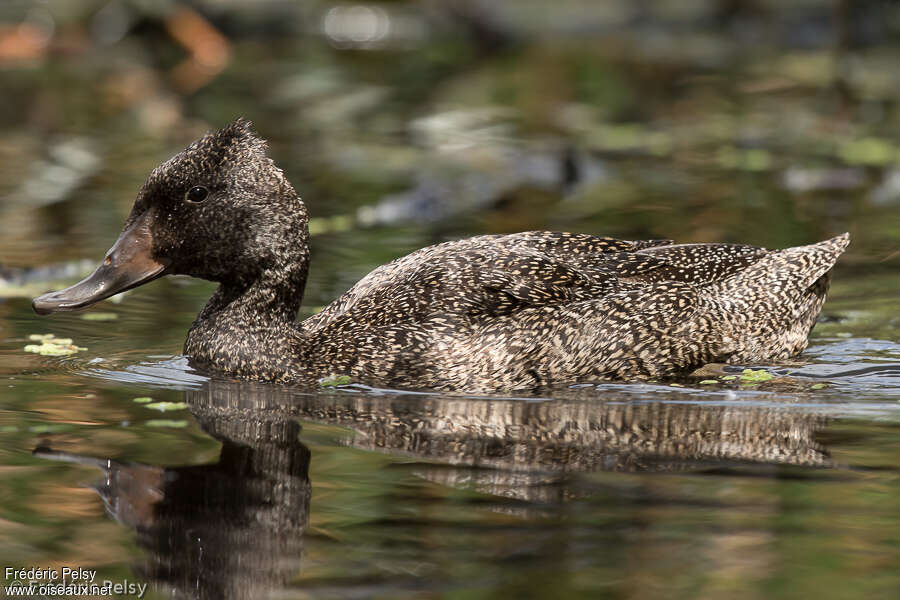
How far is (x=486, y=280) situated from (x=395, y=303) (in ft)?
1.82

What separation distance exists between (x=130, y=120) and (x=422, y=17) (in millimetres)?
9979

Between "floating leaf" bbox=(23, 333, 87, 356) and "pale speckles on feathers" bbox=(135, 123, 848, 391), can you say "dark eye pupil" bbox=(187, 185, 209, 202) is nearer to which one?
"pale speckles on feathers" bbox=(135, 123, 848, 391)

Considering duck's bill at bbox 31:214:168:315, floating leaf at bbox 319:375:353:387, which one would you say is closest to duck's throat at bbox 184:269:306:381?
floating leaf at bbox 319:375:353:387

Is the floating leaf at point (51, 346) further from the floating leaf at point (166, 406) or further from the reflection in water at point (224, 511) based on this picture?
the reflection in water at point (224, 511)

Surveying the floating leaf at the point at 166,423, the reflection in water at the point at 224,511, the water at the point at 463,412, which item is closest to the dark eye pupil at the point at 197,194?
the water at the point at 463,412

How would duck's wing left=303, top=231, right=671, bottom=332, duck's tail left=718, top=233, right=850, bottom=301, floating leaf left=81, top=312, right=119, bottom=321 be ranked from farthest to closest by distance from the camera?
floating leaf left=81, top=312, right=119, bottom=321, duck's tail left=718, top=233, right=850, bottom=301, duck's wing left=303, top=231, right=671, bottom=332

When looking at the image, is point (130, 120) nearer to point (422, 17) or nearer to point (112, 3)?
point (112, 3)

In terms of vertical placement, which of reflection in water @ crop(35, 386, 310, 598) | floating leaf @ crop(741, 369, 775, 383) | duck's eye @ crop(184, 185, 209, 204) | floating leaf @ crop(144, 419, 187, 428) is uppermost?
duck's eye @ crop(184, 185, 209, 204)

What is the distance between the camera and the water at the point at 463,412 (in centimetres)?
539

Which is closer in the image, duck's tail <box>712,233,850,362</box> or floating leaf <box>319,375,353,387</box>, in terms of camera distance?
floating leaf <box>319,375,353,387</box>

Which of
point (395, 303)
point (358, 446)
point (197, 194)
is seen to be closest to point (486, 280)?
point (395, 303)

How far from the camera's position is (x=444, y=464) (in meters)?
6.70

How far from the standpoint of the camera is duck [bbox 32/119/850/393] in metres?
8.55

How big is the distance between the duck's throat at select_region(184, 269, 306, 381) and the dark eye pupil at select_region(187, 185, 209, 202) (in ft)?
1.88
